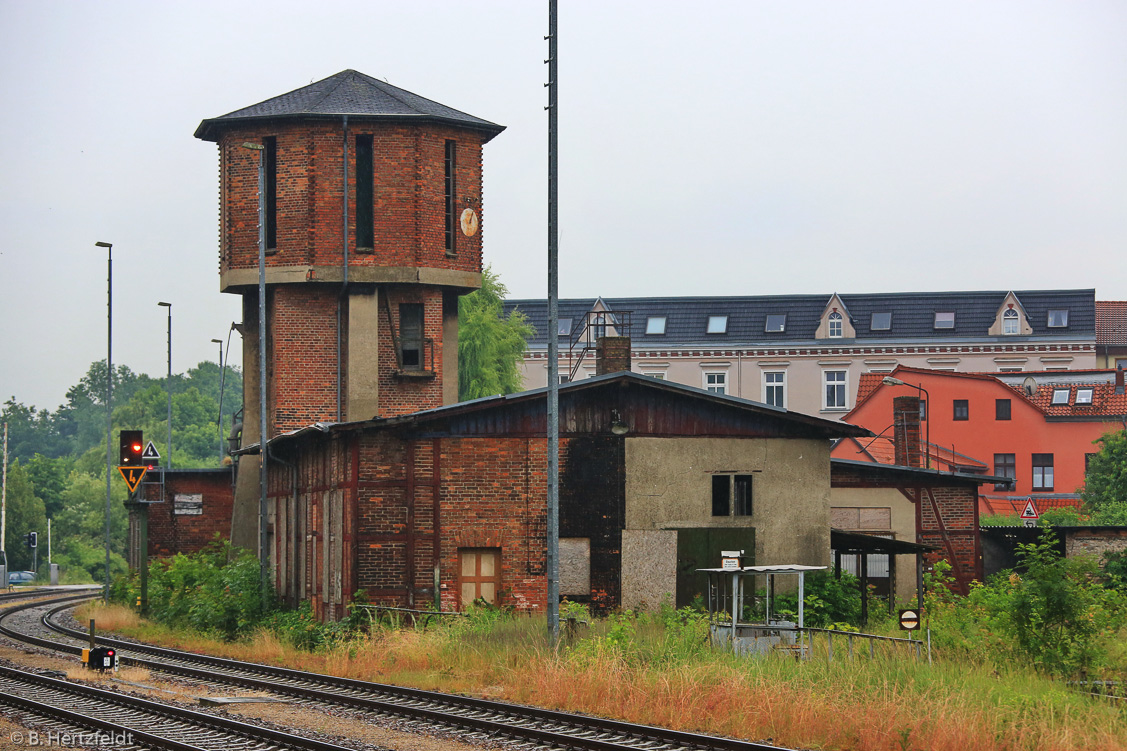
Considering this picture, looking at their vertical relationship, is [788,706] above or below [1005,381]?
below

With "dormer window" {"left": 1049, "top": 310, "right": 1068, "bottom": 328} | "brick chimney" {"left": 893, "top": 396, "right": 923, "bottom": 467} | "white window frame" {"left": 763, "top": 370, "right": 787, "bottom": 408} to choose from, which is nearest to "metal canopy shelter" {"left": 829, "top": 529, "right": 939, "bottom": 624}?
"brick chimney" {"left": 893, "top": 396, "right": 923, "bottom": 467}

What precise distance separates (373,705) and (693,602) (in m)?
10.5

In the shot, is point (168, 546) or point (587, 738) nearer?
point (587, 738)

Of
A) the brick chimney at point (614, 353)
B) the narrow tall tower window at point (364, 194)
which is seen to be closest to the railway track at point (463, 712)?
the brick chimney at point (614, 353)

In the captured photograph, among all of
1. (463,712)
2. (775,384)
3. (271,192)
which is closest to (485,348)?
(775,384)

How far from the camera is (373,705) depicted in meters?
18.4

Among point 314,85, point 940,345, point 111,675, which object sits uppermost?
point 314,85

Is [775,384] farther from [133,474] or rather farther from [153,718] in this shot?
[153,718]

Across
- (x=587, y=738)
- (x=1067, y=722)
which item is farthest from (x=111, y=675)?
(x=1067, y=722)

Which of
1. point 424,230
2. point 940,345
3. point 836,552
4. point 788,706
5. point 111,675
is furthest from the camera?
point 940,345

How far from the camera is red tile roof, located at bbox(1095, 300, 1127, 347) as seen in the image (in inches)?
3684

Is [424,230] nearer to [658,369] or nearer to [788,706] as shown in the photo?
[788,706]

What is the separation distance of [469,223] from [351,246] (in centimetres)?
352

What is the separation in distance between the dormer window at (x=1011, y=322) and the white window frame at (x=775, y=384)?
12.3 metres
